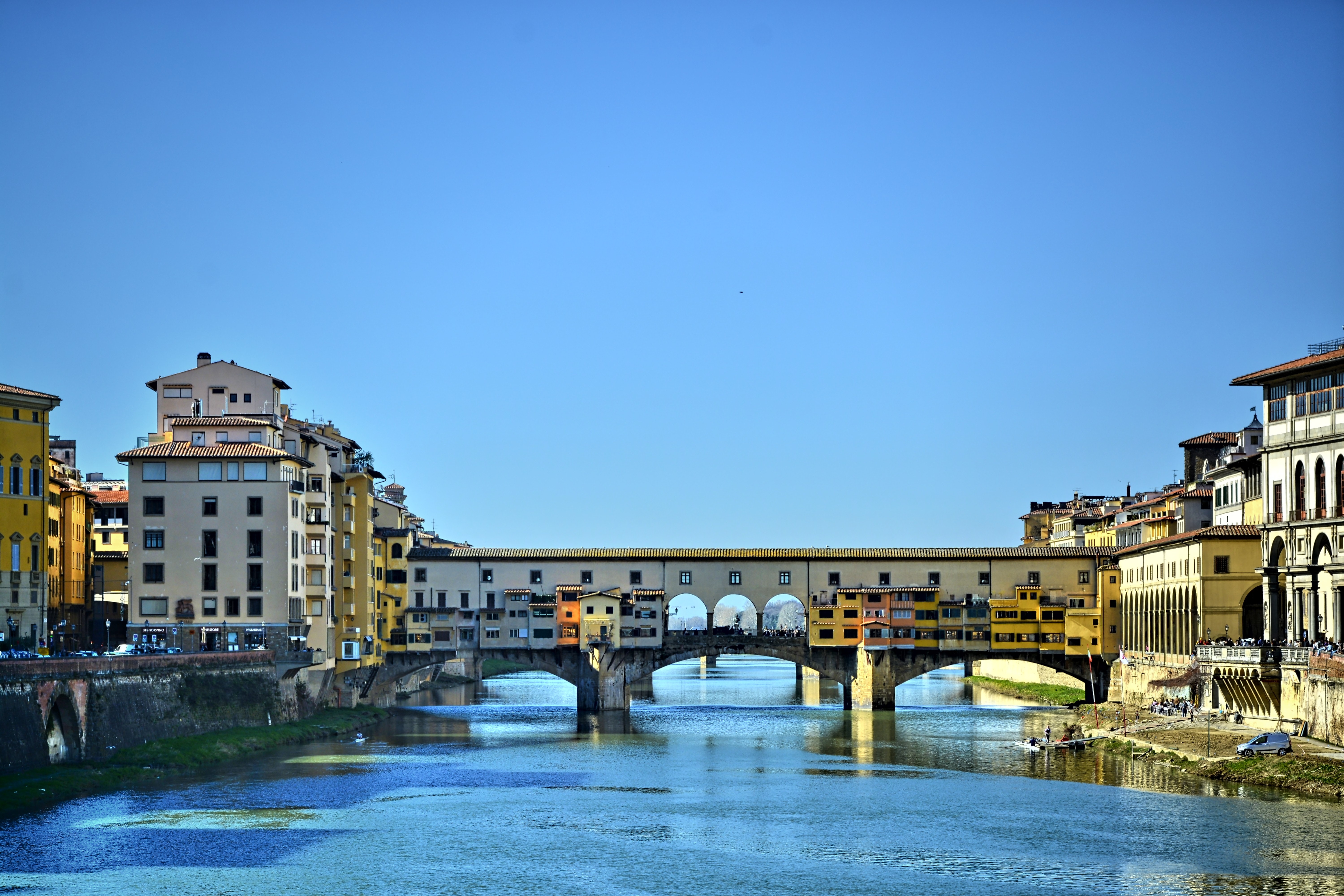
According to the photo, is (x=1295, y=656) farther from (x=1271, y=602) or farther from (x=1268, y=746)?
(x=1271, y=602)

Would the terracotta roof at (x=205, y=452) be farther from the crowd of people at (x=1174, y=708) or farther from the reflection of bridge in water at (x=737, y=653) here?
the crowd of people at (x=1174, y=708)

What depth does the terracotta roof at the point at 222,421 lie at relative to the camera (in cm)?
8225

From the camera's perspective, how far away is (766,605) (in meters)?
106

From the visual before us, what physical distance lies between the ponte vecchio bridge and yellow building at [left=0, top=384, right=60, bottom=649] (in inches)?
1032

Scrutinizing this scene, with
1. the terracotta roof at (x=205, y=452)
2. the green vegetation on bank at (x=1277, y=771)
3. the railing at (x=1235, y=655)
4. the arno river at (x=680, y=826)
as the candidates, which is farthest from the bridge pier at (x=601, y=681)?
the green vegetation on bank at (x=1277, y=771)

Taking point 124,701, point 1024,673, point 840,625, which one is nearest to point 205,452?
point 124,701

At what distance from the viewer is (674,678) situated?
16775cm

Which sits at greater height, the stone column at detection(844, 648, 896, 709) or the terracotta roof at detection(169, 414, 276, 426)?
the terracotta roof at detection(169, 414, 276, 426)

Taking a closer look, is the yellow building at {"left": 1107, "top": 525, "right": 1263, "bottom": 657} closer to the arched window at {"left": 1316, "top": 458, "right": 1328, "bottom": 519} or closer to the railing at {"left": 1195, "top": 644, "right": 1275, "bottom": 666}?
the railing at {"left": 1195, "top": 644, "right": 1275, "bottom": 666}

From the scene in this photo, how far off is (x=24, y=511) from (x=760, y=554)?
49.8 metres

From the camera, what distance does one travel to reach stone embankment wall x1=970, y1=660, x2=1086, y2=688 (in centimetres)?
12350

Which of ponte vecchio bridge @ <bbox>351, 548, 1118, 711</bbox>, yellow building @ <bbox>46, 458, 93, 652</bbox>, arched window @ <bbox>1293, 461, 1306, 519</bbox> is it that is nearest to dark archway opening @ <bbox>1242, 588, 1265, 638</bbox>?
arched window @ <bbox>1293, 461, 1306, 519</bbox>

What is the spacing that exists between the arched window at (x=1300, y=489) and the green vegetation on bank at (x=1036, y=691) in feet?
125

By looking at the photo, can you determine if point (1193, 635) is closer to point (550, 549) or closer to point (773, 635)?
point (773, 635)
